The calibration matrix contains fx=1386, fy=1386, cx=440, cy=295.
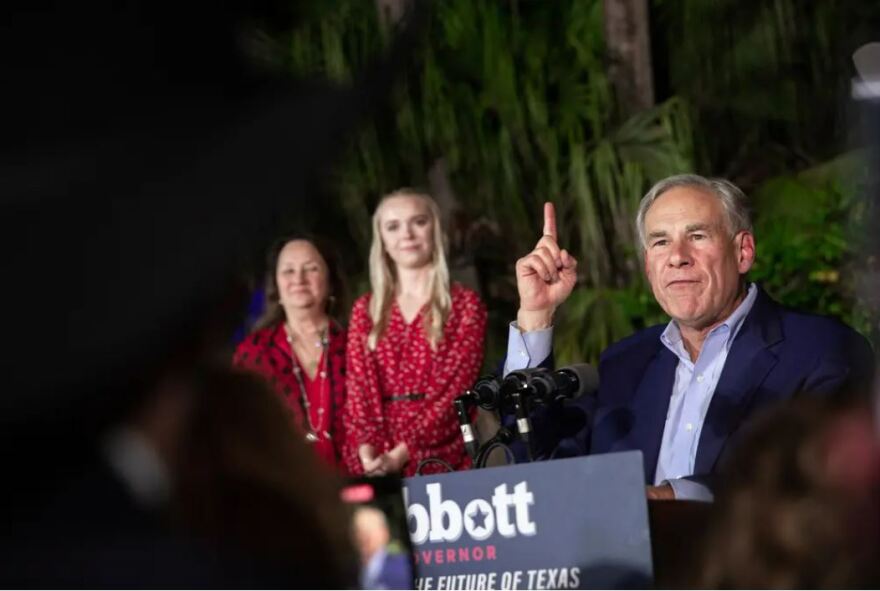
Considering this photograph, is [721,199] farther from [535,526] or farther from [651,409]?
[535,526]

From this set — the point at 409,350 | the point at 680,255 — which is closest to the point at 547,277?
the point at 680,255

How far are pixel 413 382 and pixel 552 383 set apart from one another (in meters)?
1.18

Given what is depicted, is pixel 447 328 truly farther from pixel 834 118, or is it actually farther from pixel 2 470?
pixel 2 470

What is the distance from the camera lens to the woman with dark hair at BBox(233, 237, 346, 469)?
11.6ft

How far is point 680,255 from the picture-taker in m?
2.85

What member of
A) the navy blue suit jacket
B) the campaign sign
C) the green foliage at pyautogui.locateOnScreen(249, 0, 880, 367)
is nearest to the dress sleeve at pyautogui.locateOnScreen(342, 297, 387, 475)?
the green foliage at pyautogui.locateOnScreen(249, 0, 880, 367)

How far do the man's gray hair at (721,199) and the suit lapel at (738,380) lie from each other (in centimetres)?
24

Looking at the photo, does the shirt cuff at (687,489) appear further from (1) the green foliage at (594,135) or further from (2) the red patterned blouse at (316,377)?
(2) the red patterned blouse at (316,377)

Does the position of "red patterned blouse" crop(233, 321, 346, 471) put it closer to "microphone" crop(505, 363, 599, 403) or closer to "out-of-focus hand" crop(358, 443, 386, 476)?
"out-of-focus hand" crop(358, 443, 386, 476)

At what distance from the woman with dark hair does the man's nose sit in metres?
1.06

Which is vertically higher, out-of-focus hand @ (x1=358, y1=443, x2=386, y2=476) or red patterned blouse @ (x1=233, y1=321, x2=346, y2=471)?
red patterned blouse @ (x1=233, y1=321, x2=346, y2=471)

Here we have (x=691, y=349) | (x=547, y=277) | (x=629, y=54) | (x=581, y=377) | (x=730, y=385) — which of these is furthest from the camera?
(x=629, y=54)

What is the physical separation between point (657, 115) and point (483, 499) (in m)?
1.94

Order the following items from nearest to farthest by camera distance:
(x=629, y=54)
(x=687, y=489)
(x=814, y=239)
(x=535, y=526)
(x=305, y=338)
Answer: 1. (x=535, y=526)
2. (x=687, y=489)
3. (x=814, y=239)
4. (x=305, y=338)
5. (x=629, y=54)
